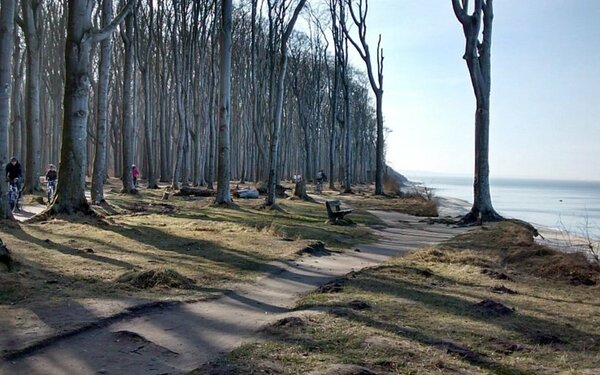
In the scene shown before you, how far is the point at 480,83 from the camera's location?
64.3 ft

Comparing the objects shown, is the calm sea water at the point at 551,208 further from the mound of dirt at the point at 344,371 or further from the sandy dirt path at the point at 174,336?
the mound of dirt at the point at 344,371

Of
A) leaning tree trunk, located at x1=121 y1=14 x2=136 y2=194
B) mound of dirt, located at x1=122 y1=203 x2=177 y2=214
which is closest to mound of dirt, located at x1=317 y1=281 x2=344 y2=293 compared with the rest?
mound of dirt, located at x1=122 y1=203 x2=177 y2=214

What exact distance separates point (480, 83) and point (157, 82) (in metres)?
23.5

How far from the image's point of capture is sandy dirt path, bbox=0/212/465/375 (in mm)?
4648

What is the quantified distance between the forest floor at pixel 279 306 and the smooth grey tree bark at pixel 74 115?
3.69 feet

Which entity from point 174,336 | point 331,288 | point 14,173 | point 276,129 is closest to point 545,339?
point 331,288

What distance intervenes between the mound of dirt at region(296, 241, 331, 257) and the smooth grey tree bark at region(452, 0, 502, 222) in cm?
888

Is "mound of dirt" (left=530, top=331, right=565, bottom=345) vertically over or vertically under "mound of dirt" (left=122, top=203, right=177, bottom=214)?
under

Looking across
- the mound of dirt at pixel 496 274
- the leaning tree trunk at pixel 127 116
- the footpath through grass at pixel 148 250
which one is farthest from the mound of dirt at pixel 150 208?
the mound of dirt at pixel 496 274

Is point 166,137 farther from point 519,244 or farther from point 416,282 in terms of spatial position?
point 416,282

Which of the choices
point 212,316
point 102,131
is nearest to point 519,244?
point 212,316

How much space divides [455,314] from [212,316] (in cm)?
271

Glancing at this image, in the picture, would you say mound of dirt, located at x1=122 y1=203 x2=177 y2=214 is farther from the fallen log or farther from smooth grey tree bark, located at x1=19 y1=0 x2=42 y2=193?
smooth grey tree bark, located at x1=19 y1=0 x2=42 y2=193

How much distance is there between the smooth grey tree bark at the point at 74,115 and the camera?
13992 mm
